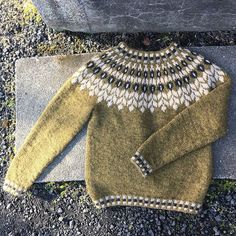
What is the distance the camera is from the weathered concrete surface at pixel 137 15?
2.00m

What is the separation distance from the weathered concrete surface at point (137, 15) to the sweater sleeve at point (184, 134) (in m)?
0.37

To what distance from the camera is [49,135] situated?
2.16 meters

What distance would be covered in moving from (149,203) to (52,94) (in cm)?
77

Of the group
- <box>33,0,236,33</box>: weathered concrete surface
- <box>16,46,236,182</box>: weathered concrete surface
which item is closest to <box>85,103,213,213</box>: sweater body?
<box>16,46,236,182</box>: weathered concrete surface

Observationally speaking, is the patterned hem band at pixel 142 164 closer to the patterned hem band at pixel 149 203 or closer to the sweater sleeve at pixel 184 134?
the sweater sleeve at pixel 184 134

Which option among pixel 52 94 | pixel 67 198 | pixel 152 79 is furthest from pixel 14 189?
pixel 152 79

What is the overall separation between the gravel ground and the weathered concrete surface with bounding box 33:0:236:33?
0.27 feet

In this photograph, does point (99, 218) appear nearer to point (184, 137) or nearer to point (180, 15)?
point (184, 137)

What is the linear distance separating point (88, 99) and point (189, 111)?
0.50 m

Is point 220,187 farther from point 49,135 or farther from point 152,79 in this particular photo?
point 49,135

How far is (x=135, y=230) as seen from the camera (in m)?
2.21

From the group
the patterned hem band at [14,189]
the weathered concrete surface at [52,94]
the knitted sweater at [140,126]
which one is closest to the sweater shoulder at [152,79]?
the knitted sweater at [140,126]

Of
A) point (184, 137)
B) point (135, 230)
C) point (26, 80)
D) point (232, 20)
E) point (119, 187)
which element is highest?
point (232, 20)

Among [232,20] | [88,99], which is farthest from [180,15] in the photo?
[88,99]
